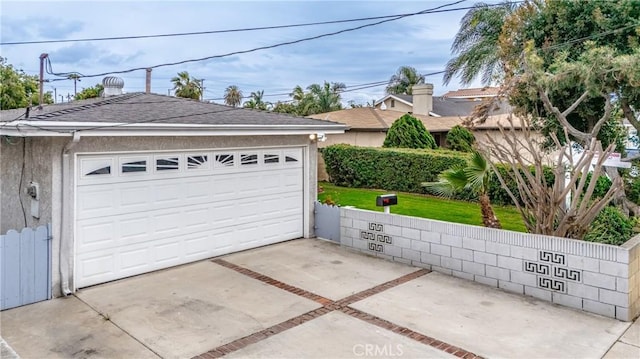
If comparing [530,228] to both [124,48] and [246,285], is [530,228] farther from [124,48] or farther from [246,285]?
[124,48]

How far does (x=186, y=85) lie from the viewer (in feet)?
140

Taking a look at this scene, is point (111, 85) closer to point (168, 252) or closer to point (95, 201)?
point (95, 201)

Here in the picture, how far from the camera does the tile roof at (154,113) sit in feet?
24.1

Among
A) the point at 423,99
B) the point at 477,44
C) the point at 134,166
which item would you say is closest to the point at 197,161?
the point at 134,166

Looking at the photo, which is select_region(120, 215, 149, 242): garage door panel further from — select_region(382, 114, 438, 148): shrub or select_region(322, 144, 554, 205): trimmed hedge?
select_region(382, 114, 438, 148): shrub

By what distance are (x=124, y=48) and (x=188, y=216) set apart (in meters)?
7.31

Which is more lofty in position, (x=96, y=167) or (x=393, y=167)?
(x=96, y=167)

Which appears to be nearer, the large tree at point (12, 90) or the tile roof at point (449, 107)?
the large tree at point (12, 90)

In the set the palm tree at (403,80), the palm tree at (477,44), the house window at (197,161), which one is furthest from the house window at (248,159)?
the palm tree at (403,80)

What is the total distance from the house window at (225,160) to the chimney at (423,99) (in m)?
21.9

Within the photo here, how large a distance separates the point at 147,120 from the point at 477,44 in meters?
15.3

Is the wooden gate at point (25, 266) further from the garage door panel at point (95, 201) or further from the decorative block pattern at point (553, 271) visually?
the decorative block pattern at point (553, 271)
